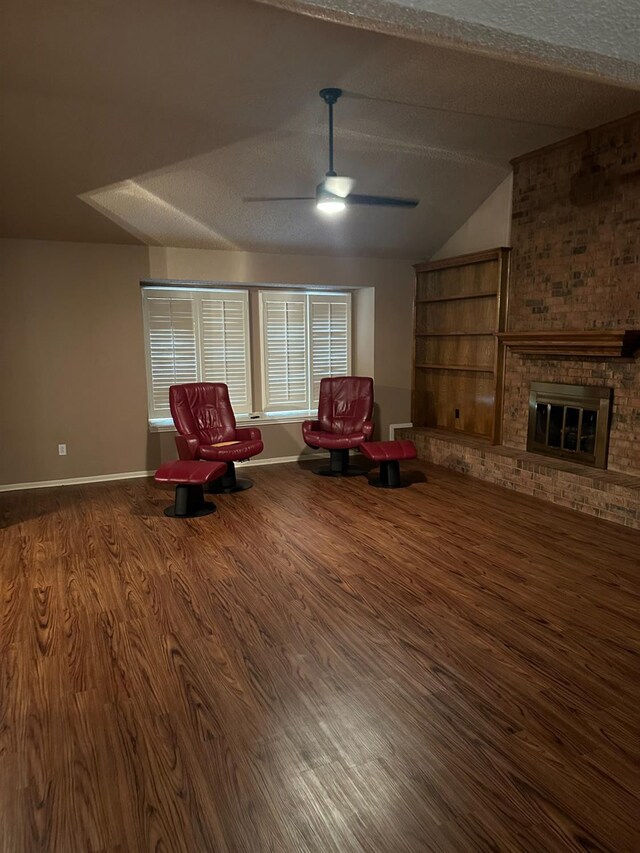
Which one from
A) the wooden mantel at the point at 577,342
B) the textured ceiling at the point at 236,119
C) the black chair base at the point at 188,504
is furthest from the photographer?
the black chair base at the point at 188,504

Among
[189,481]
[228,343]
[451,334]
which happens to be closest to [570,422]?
[451,334]

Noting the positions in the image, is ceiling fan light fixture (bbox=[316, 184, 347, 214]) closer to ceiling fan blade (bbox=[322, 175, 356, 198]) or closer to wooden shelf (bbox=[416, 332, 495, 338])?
ceiling fan blade (bbox=[322, 175, 356, 198])

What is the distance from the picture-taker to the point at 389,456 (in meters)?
5.50

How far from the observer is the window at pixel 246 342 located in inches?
250

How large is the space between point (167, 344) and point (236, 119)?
2.85 meters

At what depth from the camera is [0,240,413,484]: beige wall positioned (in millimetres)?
5527

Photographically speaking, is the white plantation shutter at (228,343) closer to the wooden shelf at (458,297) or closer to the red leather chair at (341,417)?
the red leather chair at (341,417)

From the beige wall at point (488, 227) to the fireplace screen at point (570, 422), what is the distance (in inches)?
66.1

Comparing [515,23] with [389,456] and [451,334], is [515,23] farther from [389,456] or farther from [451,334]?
[451,334]

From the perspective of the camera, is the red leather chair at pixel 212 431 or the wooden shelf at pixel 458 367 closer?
the red leather chair at pixel 212 431

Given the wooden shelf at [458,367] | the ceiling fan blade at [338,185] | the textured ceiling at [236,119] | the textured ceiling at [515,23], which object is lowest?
the wooden shelf at [458,367]

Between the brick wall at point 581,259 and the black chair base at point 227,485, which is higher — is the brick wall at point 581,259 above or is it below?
above

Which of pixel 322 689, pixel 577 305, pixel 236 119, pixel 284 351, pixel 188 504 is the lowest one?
pixel 322 689

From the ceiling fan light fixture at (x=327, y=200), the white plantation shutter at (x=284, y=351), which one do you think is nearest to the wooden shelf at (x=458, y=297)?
the white plantation shutter at (x=284, y=351)
